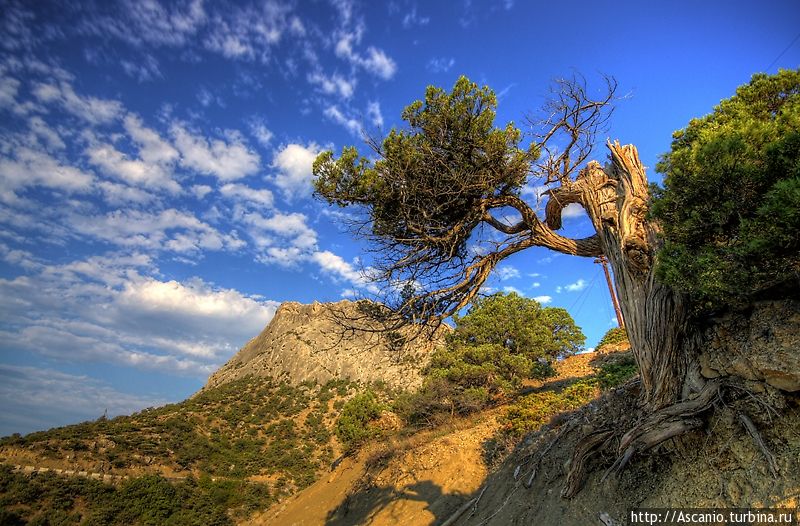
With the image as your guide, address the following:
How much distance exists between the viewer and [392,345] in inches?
271

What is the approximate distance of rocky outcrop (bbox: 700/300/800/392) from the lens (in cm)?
399

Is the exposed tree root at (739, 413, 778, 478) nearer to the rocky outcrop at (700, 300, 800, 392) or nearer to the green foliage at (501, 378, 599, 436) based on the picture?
the rocky outcrop at (700, 300, 800, 392)

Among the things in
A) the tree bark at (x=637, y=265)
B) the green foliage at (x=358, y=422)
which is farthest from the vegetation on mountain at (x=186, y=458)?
the tree bark at (x=637, y=265)

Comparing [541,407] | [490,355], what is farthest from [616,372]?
[490,355]

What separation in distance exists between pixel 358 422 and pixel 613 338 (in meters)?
16.2

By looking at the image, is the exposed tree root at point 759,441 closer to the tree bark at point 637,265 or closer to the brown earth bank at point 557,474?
the brown earth bank at point 557,474

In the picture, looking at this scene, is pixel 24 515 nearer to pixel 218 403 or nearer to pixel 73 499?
pixel 73 499

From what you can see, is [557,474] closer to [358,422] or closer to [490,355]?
[490,355]

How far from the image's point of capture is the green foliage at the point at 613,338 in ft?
75.0

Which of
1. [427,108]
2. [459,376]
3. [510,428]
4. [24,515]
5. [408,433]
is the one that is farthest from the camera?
[24,515]

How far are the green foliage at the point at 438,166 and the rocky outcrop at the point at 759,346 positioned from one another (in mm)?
3599

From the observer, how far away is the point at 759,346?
4297mm

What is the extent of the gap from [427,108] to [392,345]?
4251 mm

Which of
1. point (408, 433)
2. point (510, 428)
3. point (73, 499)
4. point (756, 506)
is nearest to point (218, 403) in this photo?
point (73, 499)
